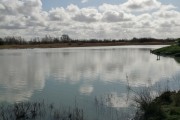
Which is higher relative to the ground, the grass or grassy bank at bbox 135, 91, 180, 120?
grassy bank at bbox 135, 91, 180, 120

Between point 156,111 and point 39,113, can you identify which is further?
point 39,113

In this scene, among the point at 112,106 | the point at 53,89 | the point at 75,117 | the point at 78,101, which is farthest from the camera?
the point at 53,89

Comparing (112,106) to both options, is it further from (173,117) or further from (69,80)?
(69,80)

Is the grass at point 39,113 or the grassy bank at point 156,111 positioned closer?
the grassy bank at point 156,111

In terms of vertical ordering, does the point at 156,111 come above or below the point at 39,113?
above

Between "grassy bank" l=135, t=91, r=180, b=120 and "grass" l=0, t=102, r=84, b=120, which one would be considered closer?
"grassy bank" l=135, t=91, r=180, b=120

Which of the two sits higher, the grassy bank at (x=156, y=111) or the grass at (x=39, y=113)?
the grassy bank at (x=156, y=111)

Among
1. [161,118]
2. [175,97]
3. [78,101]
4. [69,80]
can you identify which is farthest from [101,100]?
[69,80]

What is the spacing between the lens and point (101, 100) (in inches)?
625

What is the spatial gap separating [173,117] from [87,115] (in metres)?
3.61

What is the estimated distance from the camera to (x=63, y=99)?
650 inches

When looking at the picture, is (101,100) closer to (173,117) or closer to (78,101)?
(78,101)

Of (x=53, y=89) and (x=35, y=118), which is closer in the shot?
(x=35, y=118)

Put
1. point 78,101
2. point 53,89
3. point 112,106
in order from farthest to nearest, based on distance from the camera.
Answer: point 53,89, point 78,101, point 112,106
